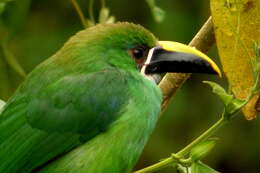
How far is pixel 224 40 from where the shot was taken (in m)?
3.26

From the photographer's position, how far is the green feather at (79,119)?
3611 millimetres

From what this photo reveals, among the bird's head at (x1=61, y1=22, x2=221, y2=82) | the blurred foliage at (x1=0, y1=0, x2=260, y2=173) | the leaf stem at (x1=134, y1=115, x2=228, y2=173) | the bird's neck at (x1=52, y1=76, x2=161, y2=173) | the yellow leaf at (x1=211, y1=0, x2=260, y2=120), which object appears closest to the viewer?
the leaf stem at (x1=134, y1=115, x2=228, y2=173)

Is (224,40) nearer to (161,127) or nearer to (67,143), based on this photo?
(67,143)

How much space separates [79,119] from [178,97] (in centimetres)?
287

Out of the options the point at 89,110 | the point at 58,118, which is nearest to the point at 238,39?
the point at 89,110

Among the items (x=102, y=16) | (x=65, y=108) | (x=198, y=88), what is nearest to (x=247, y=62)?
(x=65, y=108)

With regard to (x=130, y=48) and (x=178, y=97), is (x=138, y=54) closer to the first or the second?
(x=130, y=48)

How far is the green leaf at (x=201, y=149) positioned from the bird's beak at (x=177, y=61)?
65 cm

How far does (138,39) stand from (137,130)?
17.1 inches

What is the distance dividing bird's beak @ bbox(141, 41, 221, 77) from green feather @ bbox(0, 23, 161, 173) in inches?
3.8

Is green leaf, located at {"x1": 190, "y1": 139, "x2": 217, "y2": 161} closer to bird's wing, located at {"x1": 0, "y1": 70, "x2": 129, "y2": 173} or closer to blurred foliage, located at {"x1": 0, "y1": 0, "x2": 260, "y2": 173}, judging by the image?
bird's wing, located at {"x1": 0, "y1": 70, "x2": 129, "y2": 173}

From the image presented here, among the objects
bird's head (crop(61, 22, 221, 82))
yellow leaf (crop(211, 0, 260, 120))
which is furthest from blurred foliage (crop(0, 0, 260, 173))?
yellow leaf (crop(211, 0, 260, 120))

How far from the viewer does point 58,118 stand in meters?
3.67

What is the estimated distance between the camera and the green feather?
3.61 metres
